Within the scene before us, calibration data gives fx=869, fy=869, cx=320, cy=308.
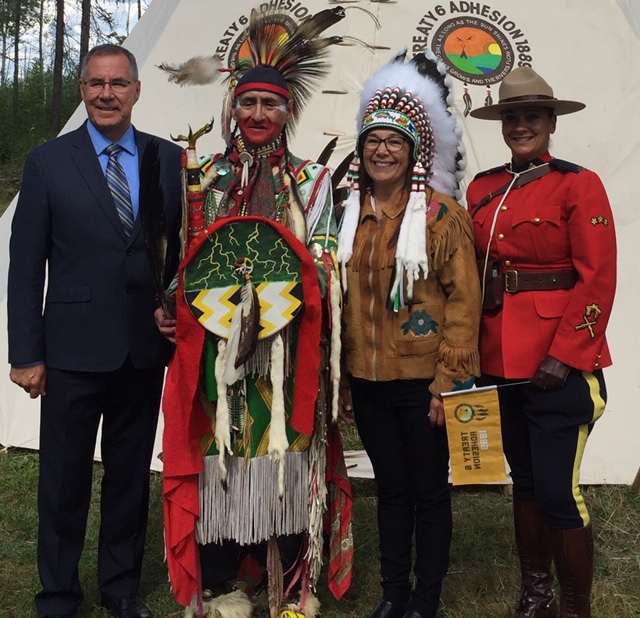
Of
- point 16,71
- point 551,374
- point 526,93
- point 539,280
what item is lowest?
point 551,374

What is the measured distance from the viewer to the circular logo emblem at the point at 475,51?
4.16 meters

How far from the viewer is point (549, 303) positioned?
257 centimetres

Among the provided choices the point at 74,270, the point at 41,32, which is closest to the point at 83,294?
the point at 74,270

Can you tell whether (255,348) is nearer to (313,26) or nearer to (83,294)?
(83,294)

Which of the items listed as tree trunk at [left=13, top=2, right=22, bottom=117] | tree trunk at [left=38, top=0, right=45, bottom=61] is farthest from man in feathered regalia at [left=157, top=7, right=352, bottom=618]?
tree trunk at [left=38, top=0, right=45, bottom=61]

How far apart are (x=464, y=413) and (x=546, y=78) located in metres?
2.28

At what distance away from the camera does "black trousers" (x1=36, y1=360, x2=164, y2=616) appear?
9.16ft

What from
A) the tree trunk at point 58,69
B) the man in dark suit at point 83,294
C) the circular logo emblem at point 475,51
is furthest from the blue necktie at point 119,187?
the tree trunk at point 58,69

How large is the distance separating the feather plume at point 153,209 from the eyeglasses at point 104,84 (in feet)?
0.80

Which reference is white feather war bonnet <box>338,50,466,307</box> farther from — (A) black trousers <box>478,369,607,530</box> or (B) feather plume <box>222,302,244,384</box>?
(A) black trousers <box>478,369,607,530</box>

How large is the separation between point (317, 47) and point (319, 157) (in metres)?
1.37

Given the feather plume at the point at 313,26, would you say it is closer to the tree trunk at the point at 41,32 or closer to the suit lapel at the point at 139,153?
the suit lapel at the point at 139,153

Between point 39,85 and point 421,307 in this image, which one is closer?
point 421,307

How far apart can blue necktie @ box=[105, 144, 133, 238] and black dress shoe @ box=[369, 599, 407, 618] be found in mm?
1441
